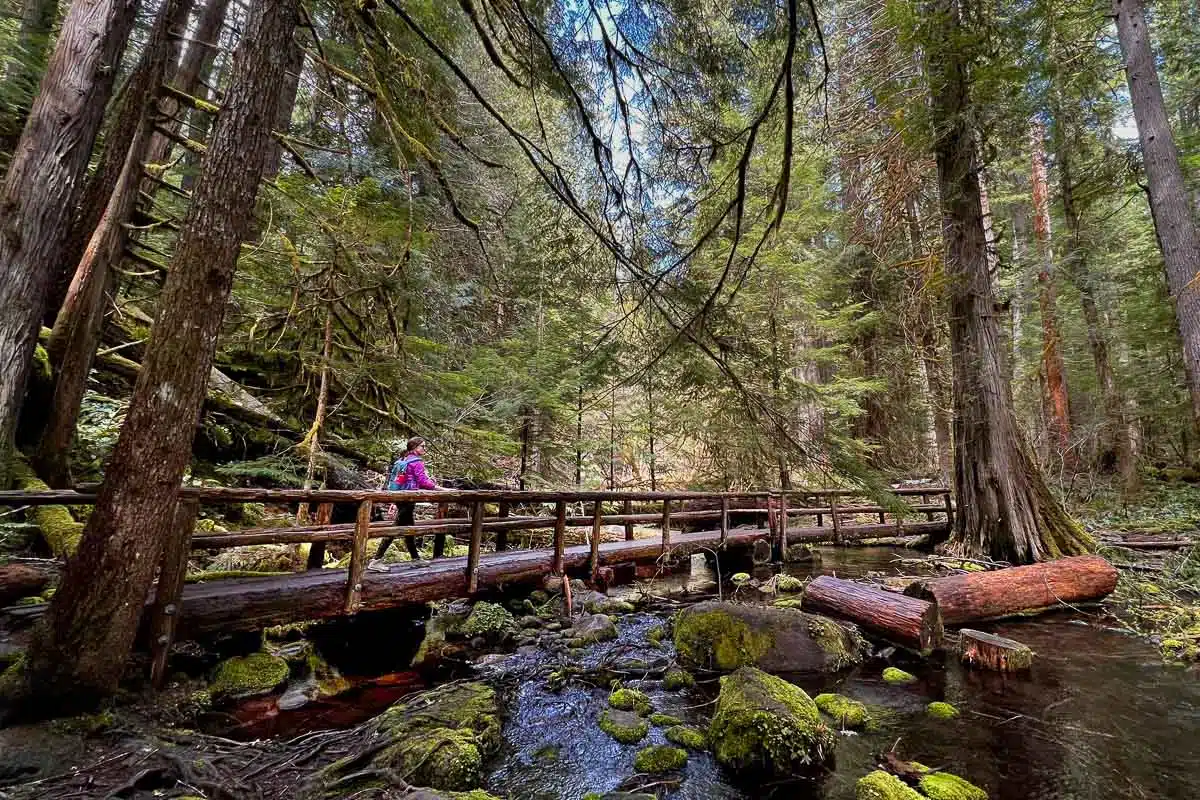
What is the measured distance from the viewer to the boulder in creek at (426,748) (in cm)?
300

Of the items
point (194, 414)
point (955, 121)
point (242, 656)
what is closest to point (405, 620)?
point (242, 656)

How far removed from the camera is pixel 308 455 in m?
7.80

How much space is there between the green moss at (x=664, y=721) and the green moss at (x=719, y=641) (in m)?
1.19

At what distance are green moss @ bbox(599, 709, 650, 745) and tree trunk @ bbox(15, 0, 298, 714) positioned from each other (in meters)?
3.40

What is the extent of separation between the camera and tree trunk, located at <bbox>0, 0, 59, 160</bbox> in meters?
9.06

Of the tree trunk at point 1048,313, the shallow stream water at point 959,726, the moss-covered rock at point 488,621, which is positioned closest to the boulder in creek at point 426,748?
the shallow stream water at point 959,726

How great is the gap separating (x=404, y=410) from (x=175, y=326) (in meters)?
6.22

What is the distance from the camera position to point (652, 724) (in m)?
4.09

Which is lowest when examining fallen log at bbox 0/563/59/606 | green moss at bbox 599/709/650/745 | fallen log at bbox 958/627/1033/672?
green moss at bbox 599/709/650/745

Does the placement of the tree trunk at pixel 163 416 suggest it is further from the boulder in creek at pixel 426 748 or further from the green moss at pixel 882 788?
the green moss at pixel 882 788

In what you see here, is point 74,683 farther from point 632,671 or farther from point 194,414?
point 632,671

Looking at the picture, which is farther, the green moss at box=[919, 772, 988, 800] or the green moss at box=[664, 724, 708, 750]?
the green moss at box=[664, 724, 708, 750]

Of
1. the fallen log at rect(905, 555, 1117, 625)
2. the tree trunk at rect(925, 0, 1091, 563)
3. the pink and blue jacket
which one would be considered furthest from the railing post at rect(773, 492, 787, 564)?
the pink and blue jacket

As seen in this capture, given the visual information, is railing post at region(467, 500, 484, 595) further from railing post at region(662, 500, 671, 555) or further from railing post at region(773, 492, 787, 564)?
railing post at region(773, 492, 787, 564)
